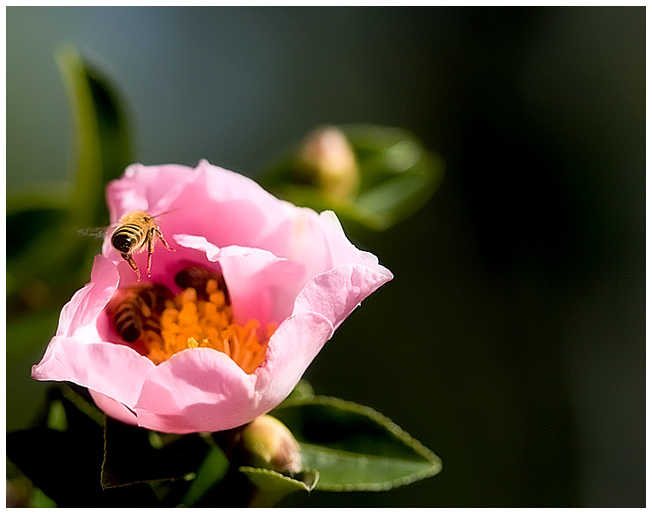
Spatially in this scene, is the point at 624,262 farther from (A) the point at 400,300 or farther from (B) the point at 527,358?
(A) the point at 400,300

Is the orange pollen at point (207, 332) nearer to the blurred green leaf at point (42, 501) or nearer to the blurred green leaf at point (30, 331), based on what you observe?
the blurred green leaf at point (42, 501)

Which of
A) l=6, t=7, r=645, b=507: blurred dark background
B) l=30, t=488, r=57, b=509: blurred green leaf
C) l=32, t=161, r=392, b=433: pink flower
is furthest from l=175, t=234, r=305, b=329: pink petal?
l=6, t=7, r=645, b=507: blurred dark background

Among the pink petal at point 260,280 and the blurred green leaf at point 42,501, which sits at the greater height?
the pink petal at point 260,280

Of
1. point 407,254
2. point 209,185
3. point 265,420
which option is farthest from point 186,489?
point 407,254

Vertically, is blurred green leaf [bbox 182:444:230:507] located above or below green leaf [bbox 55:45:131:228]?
below

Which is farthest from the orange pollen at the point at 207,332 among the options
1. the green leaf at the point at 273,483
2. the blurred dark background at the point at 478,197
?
the blurred dark background at the point at 478,197

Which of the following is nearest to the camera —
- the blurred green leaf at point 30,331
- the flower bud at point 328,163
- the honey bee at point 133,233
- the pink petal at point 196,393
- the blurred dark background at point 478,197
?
the pink petal at point 196,393

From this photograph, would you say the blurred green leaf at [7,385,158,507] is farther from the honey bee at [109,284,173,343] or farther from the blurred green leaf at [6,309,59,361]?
the blurred green leaf at [6,309,59,361]
